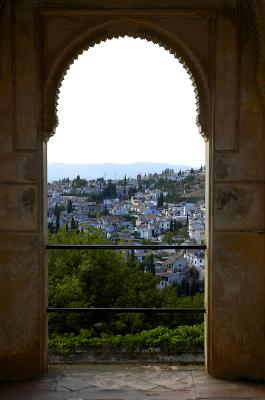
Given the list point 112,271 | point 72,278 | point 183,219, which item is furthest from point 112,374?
point 112,271

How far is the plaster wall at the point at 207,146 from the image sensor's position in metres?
3.93

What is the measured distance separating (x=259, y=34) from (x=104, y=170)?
1413cm

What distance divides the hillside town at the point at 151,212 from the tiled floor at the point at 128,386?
5.34 m

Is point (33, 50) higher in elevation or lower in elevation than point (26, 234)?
higher

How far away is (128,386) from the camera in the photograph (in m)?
3.90

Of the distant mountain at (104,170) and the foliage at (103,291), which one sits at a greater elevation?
the distant mountain at (104,170)

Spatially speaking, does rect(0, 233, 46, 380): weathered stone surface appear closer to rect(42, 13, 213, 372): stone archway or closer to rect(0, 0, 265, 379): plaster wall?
rect(0, 0, 265, 379): plaster wall

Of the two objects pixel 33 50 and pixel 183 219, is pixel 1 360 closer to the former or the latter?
pixel 33 50

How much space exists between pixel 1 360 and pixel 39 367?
292 mm

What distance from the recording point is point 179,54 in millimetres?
3990

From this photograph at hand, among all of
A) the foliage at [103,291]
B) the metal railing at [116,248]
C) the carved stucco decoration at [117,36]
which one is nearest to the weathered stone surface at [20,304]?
the metal railing at [116,248]

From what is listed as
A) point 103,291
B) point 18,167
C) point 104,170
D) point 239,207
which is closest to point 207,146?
point 239,207

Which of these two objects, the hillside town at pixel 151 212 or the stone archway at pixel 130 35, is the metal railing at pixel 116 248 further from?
the hillside town at pixel 151 212

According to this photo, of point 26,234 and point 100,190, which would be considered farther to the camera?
point 100,190
